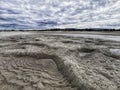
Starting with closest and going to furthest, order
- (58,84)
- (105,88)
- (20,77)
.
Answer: (105,88), (58,84), (20,77)

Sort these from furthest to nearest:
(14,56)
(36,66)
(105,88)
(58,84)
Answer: (14,56) → (36,66) → (58,84) → (105,88)

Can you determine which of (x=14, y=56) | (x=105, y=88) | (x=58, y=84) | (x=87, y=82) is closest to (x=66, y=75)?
(x=58, y=84)

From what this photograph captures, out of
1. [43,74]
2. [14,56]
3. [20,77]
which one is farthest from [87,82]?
[14,56]

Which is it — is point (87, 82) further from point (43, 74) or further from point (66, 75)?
point (43, 74)

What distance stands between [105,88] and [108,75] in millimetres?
380

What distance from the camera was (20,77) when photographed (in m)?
1.76

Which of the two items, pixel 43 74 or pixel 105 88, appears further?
pixel 43 74

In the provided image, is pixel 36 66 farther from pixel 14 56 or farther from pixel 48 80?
pixel 14 56

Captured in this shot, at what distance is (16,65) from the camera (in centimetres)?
220

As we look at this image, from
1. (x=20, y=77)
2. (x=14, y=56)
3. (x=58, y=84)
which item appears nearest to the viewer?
(x=58, y=84)

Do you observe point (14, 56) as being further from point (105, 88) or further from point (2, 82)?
point (105, 88)

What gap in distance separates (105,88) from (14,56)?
77.1 inches

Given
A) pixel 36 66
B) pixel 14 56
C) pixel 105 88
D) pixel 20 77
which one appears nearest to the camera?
pixel 105 88

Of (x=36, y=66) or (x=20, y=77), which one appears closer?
(x=20, y=77)
